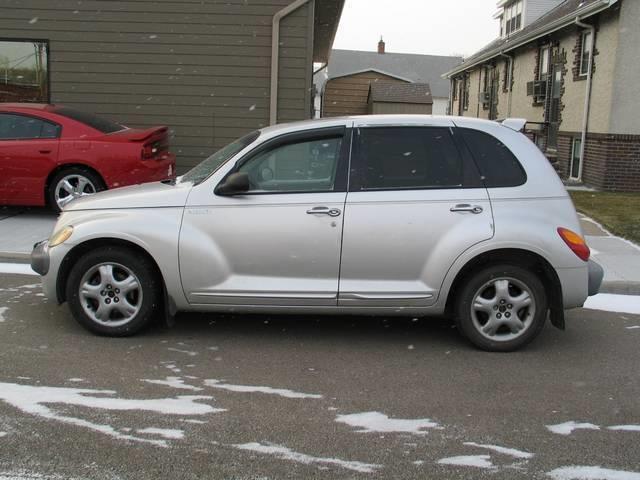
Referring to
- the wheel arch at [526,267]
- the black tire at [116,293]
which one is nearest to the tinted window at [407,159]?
the wheel arch at [526,267]

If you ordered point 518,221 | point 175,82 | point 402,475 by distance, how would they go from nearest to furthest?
1. point 402,475
2. point 518,221
3. point 175,82

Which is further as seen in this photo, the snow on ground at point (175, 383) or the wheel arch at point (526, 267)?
the wheel arch at point (526, 267)

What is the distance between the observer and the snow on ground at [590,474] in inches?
127

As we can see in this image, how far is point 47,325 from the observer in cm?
544

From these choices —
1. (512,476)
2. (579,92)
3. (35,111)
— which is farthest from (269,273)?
(579,92)

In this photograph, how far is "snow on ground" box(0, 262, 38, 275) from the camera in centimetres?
→ 711

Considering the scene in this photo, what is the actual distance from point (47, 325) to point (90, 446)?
226cm

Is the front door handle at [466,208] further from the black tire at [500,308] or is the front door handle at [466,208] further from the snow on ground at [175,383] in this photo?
the snow on ground at [175,383]

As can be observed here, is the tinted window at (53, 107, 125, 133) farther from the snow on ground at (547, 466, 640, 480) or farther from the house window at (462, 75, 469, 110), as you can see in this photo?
the house window at (462, 75, 469, 110)

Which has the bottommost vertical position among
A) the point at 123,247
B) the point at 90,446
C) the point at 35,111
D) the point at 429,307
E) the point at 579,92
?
the point at 90,446

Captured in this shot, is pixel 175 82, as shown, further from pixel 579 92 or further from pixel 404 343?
pixel 579 92

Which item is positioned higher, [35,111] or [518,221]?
[35,111]

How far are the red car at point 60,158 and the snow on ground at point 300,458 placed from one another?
6.32 meters

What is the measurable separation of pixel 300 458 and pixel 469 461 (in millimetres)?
828
